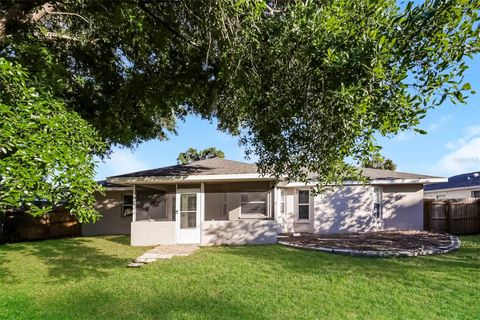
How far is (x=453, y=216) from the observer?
59.9 feet

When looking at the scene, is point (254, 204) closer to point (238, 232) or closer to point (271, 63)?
point (238, 232)

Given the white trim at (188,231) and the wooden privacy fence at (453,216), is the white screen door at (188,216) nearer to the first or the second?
the white trim at (188,231)

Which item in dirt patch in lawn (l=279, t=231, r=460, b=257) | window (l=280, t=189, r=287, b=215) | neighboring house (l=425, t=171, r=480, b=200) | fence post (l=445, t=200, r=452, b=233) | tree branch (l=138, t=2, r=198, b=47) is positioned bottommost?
dirt patch in lawn (l=279, t=231, r=460, b=257)

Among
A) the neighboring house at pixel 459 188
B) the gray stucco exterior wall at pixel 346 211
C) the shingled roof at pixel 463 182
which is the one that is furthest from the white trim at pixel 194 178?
the shingled roof at pixel 463 182

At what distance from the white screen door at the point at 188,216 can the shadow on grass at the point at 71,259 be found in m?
3.08

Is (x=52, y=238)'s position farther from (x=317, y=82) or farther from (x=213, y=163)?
(x=317, y=82)

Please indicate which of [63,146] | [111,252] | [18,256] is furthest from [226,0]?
[18,256]

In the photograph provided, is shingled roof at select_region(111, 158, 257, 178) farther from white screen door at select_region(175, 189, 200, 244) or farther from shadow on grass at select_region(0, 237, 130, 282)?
shadow on grass at select_region(0, 237, 130, 282)

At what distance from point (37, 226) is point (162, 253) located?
9599 mm

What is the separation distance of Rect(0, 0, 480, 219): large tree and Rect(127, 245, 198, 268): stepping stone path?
12.9ft

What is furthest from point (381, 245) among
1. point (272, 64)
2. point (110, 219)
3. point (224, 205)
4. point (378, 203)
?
point (110, 219)

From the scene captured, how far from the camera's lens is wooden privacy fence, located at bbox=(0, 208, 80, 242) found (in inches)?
666

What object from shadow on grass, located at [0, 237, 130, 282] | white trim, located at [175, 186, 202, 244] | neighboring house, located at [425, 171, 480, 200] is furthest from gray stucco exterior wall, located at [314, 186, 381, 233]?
shadow on grass, located at [0, 237, 130, 282]

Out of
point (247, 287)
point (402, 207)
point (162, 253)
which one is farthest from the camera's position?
point (402, 207)
